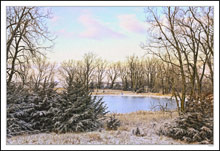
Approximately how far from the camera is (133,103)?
6.71 meters

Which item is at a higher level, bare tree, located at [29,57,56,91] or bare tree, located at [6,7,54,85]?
bare tree, located at [6,7,54,85]

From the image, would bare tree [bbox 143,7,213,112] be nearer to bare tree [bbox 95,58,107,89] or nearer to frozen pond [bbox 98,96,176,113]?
frozen pond [bbox 98,96,176,113]

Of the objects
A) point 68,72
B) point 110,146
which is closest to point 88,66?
point 68,72

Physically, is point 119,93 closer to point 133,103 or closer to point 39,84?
point 133,103

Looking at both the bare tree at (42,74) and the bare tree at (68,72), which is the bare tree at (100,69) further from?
the bare tree at (42,74)

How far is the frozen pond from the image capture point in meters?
5.69

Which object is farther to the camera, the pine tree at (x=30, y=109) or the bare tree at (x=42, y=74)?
the bare tree at (x=42, y=74)

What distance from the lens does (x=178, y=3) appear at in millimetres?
4059

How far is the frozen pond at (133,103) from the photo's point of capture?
5.69 m

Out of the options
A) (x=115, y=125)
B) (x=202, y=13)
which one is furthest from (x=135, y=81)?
(x=202, y=13)

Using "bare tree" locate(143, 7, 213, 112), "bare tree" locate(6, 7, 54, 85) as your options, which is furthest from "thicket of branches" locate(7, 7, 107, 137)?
"bare tree" locate(143, 7, 213, 112)

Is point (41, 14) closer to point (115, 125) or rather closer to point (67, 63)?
point (67, 63)

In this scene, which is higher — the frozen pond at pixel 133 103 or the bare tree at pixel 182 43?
the bare tree at pixel 182 43

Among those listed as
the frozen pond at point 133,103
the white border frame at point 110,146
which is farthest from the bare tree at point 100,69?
the white border frame at point 110,146
